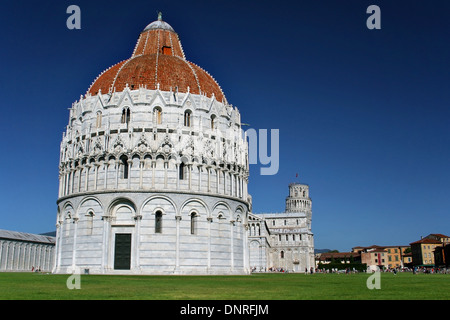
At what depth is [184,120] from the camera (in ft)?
155

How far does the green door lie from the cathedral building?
45.4 metres

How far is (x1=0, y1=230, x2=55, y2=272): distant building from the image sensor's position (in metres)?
74.1

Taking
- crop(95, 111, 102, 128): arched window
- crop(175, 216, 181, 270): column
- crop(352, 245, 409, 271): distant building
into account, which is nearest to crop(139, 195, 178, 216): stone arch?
crop(175, 216, 181, 270): column

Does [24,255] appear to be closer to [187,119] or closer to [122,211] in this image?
[122,211]

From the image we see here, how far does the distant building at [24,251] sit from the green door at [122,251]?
121 ft

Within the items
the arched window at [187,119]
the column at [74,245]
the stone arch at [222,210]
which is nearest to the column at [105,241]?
the column at [74,245]

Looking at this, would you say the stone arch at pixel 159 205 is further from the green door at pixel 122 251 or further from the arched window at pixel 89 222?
the arched window at pixel 89 222

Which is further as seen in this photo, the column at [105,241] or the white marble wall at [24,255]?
A: the white marble wall at [24,255]

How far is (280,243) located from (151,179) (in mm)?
77463

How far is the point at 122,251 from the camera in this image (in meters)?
43.2

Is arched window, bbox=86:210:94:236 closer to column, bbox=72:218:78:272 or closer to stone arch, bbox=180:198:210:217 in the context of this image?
column, bbox=72:218:78:272

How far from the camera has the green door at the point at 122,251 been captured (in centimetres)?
4300

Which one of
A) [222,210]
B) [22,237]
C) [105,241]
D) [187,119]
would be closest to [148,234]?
[105,241]
